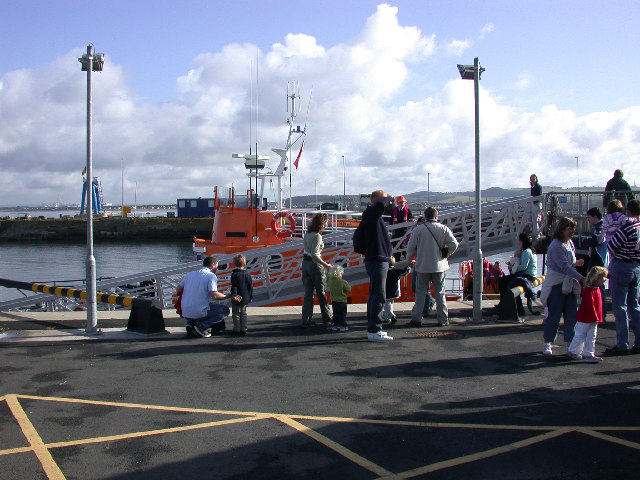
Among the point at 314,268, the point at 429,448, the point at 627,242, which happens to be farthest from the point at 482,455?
the point at 314,268

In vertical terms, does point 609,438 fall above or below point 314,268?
below

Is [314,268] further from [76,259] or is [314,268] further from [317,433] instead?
[76,259]

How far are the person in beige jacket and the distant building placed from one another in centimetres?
8388

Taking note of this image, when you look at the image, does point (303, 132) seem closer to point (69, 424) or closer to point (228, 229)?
point (228, 229)

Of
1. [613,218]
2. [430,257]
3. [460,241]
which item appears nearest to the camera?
[613,218]

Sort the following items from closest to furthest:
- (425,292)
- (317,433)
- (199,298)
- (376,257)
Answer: (317,433), (376,257), (199,298), (425,292)

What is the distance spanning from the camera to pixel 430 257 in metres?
9.25

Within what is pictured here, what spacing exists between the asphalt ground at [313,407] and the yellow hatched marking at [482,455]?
2 cm

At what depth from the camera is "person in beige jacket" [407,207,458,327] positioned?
925cm

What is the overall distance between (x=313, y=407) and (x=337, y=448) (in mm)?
1010

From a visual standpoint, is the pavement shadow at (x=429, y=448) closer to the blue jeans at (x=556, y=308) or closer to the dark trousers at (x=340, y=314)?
the blue jeans at (x=556, y=308)

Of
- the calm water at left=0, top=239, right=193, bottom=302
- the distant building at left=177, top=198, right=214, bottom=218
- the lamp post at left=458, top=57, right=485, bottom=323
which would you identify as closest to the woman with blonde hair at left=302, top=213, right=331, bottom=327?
the lamp post at left=458, top=57, right=485, bottom=323

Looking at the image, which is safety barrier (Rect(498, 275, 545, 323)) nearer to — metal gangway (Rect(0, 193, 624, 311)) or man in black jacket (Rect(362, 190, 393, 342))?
man in black jacket (Rect(362, 190, 393, 342))

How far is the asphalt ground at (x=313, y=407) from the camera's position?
14.8ft
